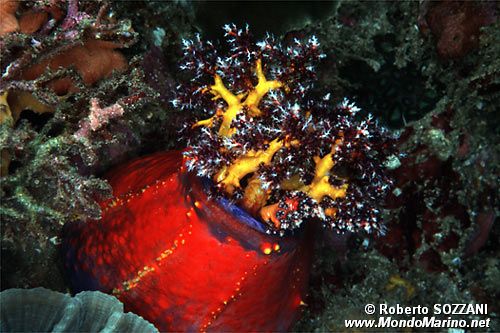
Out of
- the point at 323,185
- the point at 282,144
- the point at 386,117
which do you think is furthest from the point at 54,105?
the point at 386,117

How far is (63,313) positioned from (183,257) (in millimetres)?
726

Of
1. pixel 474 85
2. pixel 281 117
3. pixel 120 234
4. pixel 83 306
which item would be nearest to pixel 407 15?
pixel 474 85

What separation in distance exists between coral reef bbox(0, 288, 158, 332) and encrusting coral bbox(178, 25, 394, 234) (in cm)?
92

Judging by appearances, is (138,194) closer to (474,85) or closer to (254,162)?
(254,162)

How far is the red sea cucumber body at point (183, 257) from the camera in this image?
2428mm

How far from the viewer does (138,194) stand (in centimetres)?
284

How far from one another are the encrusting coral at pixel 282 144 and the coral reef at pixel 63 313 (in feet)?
3.02

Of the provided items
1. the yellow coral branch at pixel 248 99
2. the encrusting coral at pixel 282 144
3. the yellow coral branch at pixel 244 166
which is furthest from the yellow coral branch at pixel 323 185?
the yellow coral branch at pixel 248 99

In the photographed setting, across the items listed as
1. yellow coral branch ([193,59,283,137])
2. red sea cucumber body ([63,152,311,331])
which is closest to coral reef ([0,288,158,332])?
red sea cucumber body ([63,152,311,331])

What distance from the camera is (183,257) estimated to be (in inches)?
100

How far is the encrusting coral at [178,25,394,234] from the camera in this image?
238cm

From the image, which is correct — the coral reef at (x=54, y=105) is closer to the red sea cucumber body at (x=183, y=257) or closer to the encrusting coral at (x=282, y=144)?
the red sea cucumber body at (x=183, y=257)

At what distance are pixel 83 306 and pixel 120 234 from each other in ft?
1.51

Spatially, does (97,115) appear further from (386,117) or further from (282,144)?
(386,117)
